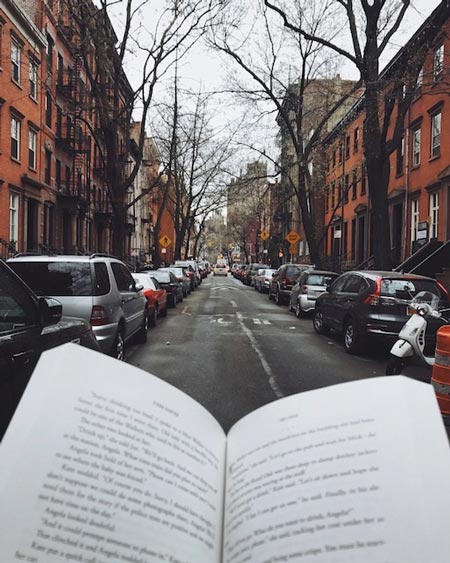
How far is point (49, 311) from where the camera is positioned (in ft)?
12.3

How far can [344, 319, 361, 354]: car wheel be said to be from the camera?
1021 cm

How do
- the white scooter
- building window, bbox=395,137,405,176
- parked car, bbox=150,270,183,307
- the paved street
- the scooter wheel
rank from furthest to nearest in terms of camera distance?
building window, bbox=395,137,405,176
parked car, bbox=150,270,183,307
the paved street
the scooter wheel
the white scooter

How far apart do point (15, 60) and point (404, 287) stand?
62.3 ft

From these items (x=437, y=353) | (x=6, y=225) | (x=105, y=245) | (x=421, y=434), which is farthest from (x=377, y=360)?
(x=105, y=245)

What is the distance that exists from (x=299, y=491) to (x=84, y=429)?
536mm

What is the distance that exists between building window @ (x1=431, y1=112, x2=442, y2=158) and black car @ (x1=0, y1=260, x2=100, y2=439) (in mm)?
20149

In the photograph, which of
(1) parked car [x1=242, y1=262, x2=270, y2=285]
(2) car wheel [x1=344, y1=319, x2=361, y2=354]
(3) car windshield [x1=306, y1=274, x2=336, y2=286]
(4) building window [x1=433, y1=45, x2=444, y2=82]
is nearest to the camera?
(2) car wheel [x1=344, y1=319, x2=361, y2=354]

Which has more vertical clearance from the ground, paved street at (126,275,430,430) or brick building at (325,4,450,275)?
brick building at (325,4,450,275)

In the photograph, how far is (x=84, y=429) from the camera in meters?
1.31

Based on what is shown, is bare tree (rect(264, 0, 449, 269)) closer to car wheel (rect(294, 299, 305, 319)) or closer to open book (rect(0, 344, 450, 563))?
car wheel (rect(294, 299, 305, 319))

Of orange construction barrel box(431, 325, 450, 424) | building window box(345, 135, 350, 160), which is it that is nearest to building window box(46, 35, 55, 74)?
building window box(345, 135, 350, 160)

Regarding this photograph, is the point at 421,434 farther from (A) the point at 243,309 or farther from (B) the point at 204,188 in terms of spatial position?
(B) the point at 204,188

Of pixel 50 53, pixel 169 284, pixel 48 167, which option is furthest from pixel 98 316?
→ pixel 50 53

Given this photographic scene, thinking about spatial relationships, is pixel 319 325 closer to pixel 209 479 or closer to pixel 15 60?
pixel 209 479
